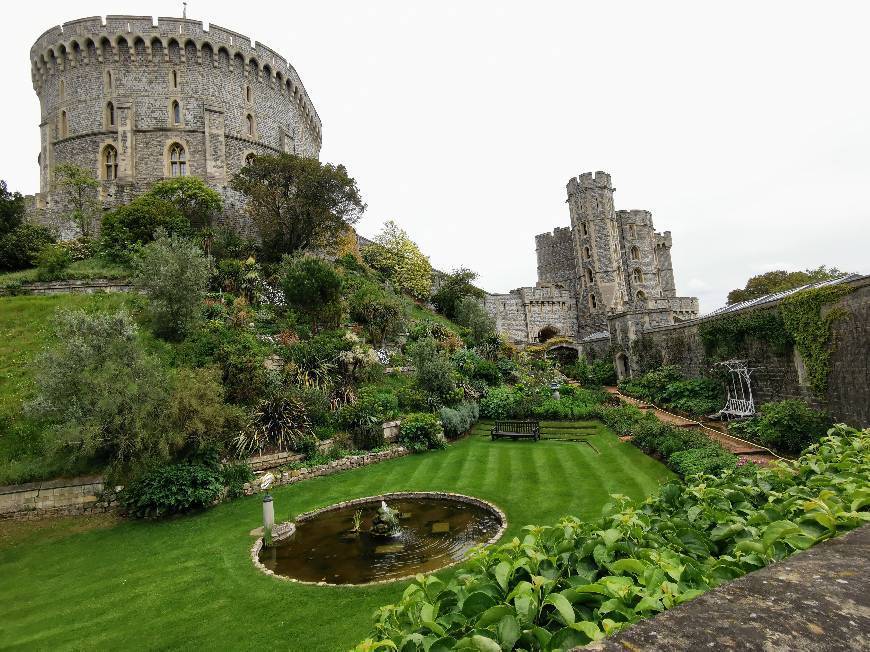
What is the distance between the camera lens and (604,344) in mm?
32094

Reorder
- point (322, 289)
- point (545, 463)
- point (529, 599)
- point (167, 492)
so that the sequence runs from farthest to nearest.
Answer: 1. point (322, 289)
2. point (545, 463)
3. point (167, 492)
4. point (529, 599)

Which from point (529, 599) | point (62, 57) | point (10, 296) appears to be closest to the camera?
point (529, 599)

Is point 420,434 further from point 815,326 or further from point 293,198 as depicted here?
point 293,198

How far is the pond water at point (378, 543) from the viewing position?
7621 mm

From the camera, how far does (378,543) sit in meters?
8.67

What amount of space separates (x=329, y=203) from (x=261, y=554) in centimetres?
2075

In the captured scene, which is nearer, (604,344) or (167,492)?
(167,492)

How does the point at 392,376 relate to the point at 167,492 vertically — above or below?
above

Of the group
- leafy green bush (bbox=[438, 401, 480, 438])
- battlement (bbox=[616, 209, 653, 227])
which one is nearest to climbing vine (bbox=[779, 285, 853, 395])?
leafy green bush (bbox=[438, 401, 480, 438])

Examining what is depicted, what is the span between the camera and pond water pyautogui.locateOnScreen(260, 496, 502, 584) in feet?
25.0

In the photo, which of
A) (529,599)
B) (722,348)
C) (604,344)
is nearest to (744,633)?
(529,599)

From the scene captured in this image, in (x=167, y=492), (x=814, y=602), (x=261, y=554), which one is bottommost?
(x=261, y=554)

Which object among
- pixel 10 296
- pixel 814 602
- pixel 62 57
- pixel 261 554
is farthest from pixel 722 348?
pixel 62 57

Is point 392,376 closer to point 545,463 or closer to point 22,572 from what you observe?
point 545,463
